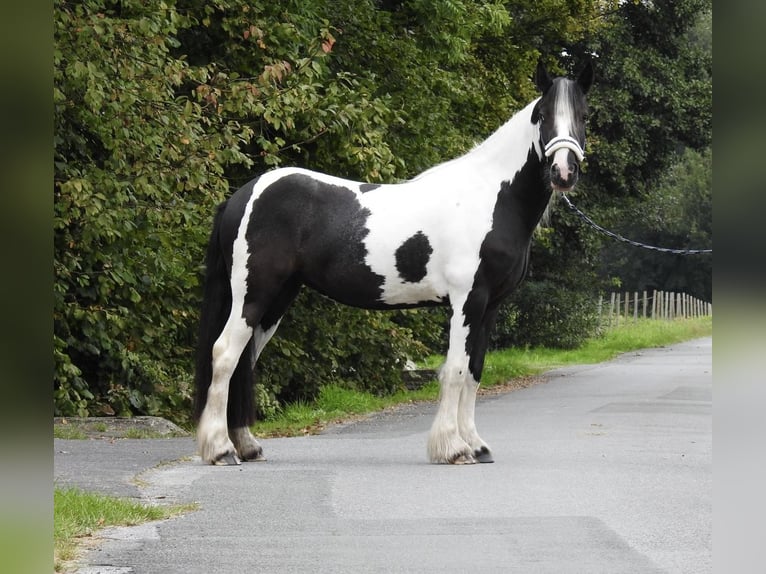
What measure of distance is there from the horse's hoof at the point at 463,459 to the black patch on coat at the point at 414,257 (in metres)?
1.34

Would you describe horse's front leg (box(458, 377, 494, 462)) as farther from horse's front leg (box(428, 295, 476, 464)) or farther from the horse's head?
the horse's head

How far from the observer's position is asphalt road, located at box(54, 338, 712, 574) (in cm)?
523

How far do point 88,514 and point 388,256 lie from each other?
3754 millimetres

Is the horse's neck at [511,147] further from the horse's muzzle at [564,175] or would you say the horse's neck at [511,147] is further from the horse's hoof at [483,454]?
the horse's hoof at [483,454]

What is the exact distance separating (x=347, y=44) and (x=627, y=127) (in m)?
13.5

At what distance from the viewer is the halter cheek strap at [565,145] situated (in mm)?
8820

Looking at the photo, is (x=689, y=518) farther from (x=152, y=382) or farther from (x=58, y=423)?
(x=152, y=382)

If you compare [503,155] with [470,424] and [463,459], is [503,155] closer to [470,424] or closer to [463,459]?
[470,424]

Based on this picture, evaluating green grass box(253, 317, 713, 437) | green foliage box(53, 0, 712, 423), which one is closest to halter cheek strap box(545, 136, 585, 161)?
green foliage box(53, 0, 712, 423)

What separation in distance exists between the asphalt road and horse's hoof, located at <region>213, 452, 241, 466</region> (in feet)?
0.51

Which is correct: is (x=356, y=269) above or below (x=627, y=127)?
below
